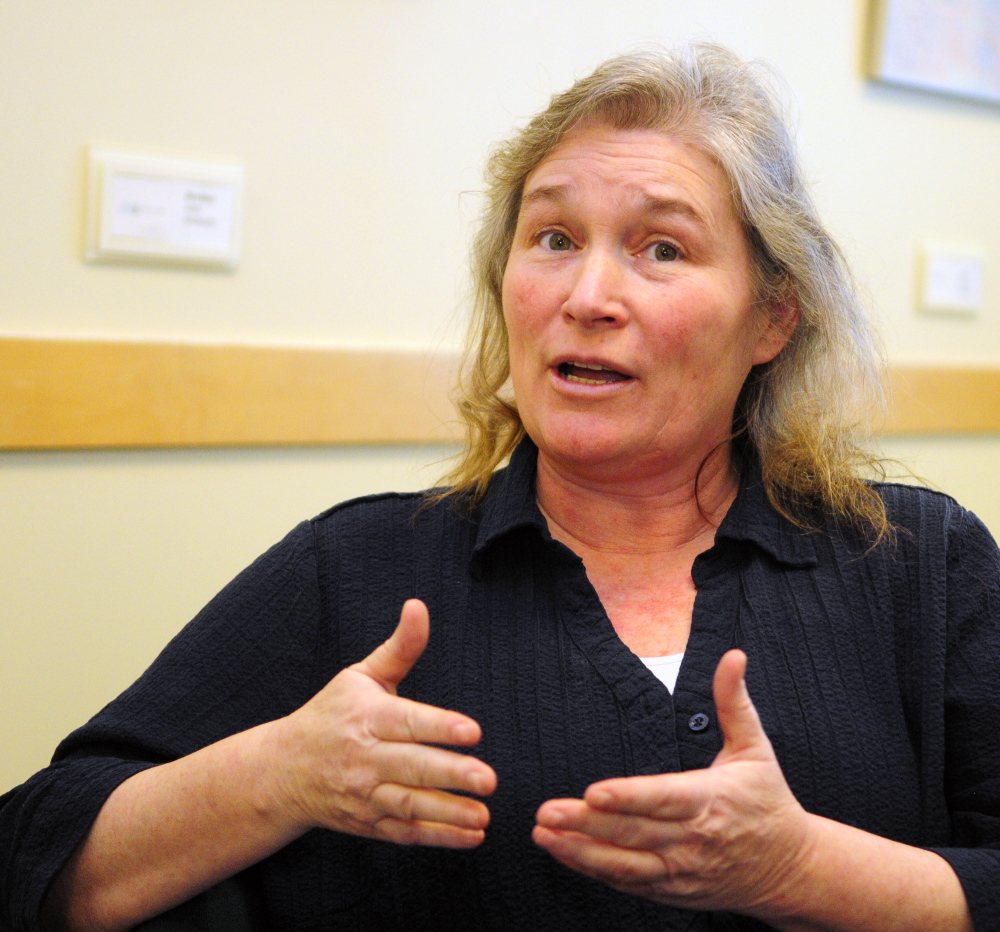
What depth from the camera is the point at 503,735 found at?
1.08 metres

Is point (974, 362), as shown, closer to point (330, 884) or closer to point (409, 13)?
point (409, 13)

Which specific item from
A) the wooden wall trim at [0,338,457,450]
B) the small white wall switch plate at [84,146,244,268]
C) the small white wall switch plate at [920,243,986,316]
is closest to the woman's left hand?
the wooden wall trim at [0,338,457,450]

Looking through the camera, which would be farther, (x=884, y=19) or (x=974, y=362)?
(x=974, y=362)

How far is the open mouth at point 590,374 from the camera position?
1.17 m

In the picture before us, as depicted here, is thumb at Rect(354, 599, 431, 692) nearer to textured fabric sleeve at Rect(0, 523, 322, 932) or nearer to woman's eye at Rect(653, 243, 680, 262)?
textured fabric sleeve at Rect(0, 523, 322, 932)

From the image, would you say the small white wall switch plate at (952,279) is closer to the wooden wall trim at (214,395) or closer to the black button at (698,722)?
the wooden wall trim at (214,395)

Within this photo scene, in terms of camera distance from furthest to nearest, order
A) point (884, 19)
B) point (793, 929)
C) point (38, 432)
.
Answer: point (884, 19), point (38, 432), point (793, 929)

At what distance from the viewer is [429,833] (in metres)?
0.86

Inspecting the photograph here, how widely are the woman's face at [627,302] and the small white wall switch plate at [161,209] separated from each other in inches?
24.0

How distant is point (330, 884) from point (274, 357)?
0.86m

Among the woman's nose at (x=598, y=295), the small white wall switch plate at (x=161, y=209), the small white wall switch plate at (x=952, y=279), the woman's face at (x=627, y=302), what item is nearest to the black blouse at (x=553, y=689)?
the woman's face at (x=627, y=302)

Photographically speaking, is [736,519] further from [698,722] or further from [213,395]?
[213,395]

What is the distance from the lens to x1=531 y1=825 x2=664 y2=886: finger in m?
0.82

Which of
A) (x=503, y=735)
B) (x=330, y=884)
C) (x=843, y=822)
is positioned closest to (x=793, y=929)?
(x=843, y=822)
